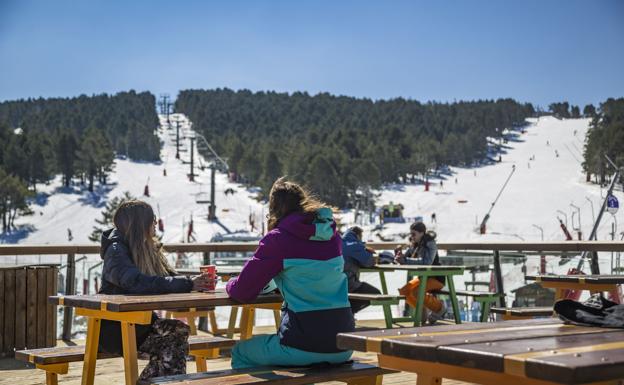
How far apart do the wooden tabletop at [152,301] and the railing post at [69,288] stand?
3.43m

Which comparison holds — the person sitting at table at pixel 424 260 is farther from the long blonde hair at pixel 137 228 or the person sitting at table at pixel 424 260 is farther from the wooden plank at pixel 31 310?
the long blonde hair at pixel 137 228

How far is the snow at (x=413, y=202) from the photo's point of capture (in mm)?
103125

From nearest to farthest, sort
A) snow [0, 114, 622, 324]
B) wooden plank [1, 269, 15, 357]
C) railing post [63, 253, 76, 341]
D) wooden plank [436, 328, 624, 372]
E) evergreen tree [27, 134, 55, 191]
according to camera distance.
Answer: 1. wooden plank [436, 328, 624, 372]
2. wooden plank [1, 269, 15, 357]
3. railing post [63, 253, 76, 341]
4. snow [0, 114, 622, 324]
5. evergreen tree [27, 134, 55, 191]

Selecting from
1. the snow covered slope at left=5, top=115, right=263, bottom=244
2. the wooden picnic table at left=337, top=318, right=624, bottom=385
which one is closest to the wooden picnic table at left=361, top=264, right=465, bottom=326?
the wooden picnic table at left=337, top=318, right=624, bottom=385

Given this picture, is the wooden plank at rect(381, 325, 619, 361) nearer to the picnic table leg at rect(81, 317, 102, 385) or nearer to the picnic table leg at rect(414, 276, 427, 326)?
the picnic table leg at rect(81, 317, 102, 385)

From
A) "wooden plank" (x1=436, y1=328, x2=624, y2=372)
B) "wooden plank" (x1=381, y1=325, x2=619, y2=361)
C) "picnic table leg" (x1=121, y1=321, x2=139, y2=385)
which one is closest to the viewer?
"wooden plank" (x1=436, y1=328, x2=624, y2=372)

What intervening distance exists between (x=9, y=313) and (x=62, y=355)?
2487 mm

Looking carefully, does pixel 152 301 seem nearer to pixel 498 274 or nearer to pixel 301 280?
pixel 301 280

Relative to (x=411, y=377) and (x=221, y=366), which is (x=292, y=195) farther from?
(x=221, y=366)

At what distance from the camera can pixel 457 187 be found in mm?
136125

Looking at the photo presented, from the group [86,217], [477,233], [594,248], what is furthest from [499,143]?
[594,248]

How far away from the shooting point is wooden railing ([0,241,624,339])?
23.3 feet

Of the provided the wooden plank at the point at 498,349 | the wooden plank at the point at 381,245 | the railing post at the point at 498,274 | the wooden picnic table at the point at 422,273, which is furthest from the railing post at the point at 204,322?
the wooden plank at the point at 498,349

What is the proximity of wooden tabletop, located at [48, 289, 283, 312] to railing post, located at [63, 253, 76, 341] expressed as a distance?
343 centimetres
